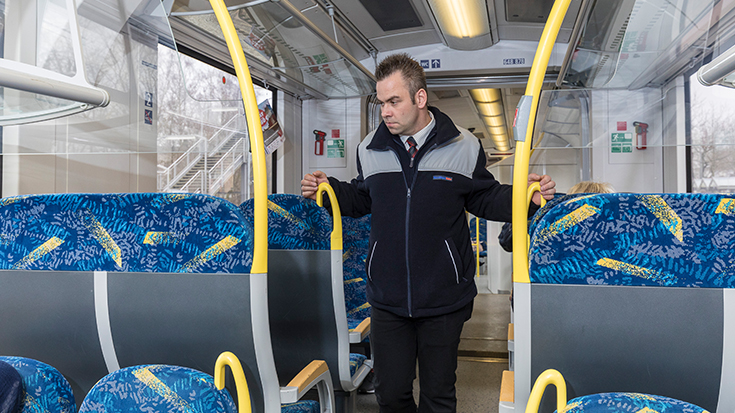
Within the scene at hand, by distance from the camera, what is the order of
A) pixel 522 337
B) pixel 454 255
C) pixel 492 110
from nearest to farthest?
pixel 522 337 → pixel 454 255 → pixel 492 110

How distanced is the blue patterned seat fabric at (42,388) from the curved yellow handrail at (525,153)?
1.26 m

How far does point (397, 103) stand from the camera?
1866 millimetres

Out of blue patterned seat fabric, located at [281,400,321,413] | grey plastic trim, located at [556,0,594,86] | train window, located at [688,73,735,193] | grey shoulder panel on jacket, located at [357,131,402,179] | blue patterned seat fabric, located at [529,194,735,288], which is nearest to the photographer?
blue patterned seat fabric, located at [529,194,735,288]

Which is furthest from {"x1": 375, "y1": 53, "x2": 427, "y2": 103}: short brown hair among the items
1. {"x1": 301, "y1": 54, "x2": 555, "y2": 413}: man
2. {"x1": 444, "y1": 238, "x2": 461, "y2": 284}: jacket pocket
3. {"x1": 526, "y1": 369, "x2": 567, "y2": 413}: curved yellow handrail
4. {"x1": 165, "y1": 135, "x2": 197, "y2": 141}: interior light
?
{"x1": 165, "y1": 135, "x2": 197, "y2": 141}: interior light

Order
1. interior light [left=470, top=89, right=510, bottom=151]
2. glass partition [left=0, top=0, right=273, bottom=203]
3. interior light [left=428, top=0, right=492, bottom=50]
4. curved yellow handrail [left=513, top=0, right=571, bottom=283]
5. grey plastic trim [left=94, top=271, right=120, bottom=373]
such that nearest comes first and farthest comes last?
curved yellow handrail [left=513, top=0, right=571, bottom=283] < grey plastic trim [left=94, top=271, right=120, bottom=373] < glass partition [left=0, top=0, right=273, bottom=203] < interior light [left=428, top=0, right=492, bottom=50] < interior light [left=470, top=89, right=510, bottom=151]

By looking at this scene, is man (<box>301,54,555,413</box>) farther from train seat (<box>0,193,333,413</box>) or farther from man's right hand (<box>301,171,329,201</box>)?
train seat (<box>0,193,333,413</box>)

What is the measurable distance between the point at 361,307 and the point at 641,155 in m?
3.47

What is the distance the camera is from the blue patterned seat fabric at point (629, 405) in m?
1.00

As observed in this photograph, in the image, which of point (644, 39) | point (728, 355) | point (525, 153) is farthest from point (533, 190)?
point (644, 39)

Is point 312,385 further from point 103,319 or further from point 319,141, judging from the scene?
point 319,141

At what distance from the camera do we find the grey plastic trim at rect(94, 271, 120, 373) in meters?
1.46

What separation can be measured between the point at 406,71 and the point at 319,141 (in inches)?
156

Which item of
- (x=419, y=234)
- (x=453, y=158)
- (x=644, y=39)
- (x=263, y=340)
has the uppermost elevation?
(x=644, y=39)

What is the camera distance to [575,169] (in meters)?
5.76
